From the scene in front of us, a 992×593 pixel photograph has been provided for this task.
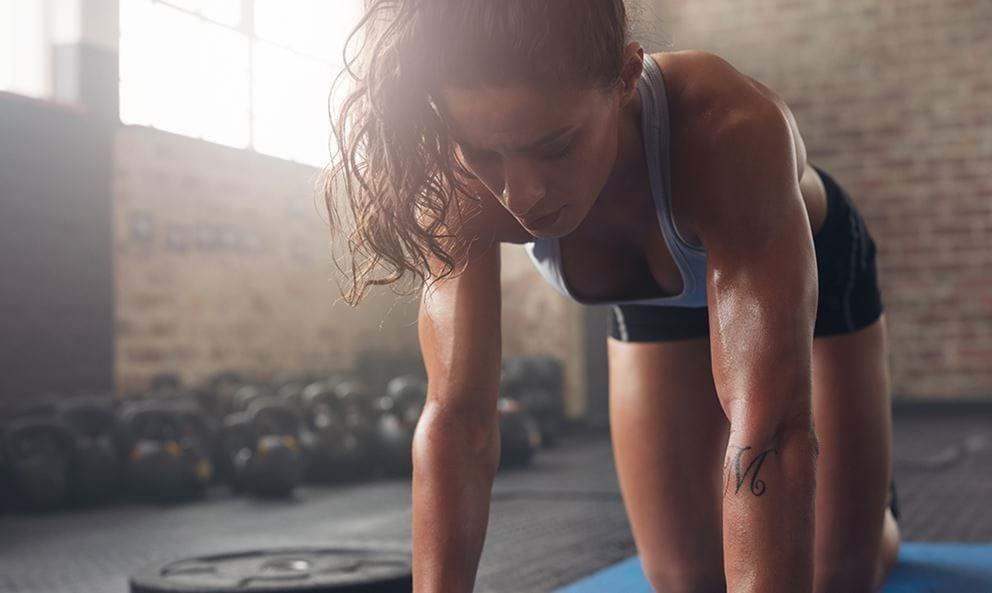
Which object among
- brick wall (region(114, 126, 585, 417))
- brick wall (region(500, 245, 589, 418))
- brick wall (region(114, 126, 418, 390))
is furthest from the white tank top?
brick wall (region(500, 245, 589, 418))

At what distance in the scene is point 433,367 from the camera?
3.87 feet

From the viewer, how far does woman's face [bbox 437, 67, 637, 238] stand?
85 centimetres

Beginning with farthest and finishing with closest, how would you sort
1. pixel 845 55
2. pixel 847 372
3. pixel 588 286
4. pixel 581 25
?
pixel 845 55, pixel 847 372, pixel 588 286, pixel 581 25

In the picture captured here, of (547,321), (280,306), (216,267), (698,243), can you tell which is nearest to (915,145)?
(547,321)

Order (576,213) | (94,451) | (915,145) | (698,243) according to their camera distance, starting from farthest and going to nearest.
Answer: (915,145) < (94,451) < (698,243) < (576,213)

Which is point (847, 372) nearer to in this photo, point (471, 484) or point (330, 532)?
point (471, 484)

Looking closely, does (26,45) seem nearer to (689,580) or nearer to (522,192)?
(689,580)

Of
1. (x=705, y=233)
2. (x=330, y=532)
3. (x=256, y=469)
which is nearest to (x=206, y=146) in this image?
(x=256, y=469)

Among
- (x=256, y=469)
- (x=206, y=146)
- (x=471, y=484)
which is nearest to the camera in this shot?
(x=471, y=484)

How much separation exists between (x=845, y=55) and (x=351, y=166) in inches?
219

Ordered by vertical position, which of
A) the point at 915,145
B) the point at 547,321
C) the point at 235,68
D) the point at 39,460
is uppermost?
the point at 235,68

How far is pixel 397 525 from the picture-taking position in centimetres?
300

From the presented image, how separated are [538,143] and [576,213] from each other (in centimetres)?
10

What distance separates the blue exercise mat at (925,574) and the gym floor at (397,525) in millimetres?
220
